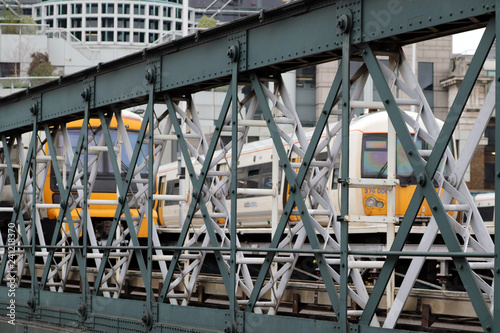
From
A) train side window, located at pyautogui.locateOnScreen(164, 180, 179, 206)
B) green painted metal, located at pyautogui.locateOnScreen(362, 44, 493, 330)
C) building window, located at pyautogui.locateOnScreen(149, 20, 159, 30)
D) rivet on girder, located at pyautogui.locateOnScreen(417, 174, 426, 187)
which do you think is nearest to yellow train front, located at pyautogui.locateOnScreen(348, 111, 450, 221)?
green painted metal, located at pyautogui.locateOnScreen(362, 44, 493, 330)

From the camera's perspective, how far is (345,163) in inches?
400

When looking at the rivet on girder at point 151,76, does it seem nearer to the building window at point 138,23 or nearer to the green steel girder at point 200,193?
the green steel girder at point 200,193

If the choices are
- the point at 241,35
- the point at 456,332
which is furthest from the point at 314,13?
the point at 456,332

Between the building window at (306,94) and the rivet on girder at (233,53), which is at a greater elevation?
the building window at (306,94)

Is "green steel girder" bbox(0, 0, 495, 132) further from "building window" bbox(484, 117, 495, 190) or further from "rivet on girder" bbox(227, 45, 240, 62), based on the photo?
"building window" bbox(484, 117, 495, 190)

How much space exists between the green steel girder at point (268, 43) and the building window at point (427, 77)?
143 ft

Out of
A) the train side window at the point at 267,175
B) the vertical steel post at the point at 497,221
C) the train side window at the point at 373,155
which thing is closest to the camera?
the vertical steel post at the point at 497,221

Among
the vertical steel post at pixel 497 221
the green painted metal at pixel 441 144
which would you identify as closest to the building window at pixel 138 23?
the green painted metal at pixel 441 144

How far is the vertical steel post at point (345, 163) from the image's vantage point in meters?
10.0

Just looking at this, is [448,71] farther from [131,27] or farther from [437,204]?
[131,27]

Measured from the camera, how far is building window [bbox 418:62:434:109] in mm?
58500

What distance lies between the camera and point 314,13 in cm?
1097

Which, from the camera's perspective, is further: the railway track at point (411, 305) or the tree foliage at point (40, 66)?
the tree foliage at point (40, 66)

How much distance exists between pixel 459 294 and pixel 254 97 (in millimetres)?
3682
